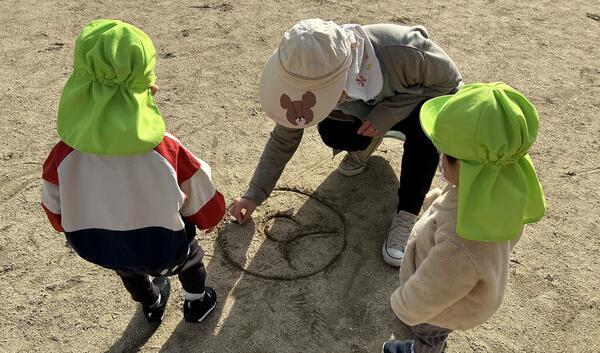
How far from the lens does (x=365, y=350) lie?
2.51 metres

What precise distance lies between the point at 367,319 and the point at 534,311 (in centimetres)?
71

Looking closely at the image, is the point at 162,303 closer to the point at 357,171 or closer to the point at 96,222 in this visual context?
the point at 96,222

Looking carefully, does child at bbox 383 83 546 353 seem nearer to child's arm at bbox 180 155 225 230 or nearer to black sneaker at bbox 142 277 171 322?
child's arm at bbox 180 155 225 230

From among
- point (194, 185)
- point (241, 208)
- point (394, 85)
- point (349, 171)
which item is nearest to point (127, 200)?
point (194, 185)

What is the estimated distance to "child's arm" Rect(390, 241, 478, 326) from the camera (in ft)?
5.78

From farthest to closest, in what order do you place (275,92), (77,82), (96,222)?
(275,92), (96,222), (77,82)

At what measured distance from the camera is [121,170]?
1.92 m

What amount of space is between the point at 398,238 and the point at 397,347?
1.95ft

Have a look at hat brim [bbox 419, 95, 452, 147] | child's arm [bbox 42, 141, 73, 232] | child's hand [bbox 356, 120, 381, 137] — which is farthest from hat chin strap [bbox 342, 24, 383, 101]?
child's arm [bbox 42, 141, 73, 232]

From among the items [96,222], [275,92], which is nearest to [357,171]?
[275,92]

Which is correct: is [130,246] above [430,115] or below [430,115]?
below

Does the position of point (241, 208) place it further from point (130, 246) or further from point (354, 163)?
point (130, 246)

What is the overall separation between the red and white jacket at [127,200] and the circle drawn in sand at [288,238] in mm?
781

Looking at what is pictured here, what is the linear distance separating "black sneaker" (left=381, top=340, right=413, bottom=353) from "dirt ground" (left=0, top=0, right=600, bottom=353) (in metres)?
0.09
